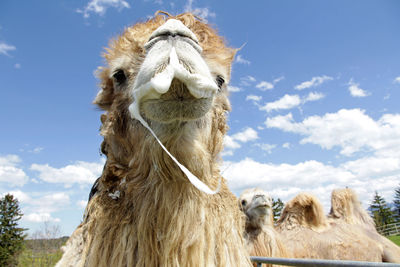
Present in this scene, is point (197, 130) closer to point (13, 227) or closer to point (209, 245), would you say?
point (209, 245)

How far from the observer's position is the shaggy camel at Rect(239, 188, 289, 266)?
482cm

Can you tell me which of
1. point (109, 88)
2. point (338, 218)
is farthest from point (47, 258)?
point (109, 88)

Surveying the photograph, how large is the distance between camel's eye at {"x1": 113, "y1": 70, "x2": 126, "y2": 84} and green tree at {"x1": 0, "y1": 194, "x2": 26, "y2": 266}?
4718 cm

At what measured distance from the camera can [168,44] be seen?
1.60 meters

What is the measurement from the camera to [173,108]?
1.54 metres

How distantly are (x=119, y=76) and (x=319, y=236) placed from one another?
200 inches

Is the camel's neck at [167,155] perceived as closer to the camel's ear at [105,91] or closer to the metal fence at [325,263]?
the camel's ear at [105,91]

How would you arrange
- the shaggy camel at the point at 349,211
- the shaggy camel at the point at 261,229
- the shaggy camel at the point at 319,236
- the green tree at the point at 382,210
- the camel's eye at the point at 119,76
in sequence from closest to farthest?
the camel's eye at the point at 119,76, the shaggy camel at the point at 261,229, the shaggy camel at the point at 319,236, the shaggy camel at the point at 349,211, the green tree at the point at 382,210

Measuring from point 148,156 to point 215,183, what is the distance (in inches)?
20.7

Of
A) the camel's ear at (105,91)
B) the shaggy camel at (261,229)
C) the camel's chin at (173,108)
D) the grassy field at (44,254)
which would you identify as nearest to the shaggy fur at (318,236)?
the shaggy camel at (261,229)

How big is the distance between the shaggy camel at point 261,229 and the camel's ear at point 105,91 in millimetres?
3420

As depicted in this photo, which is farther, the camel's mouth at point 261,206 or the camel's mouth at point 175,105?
the camel's mouth at point 261,206

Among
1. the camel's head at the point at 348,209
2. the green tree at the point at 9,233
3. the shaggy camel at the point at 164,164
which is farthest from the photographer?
the green tree at the point at 9,233

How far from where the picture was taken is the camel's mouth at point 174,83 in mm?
1422
